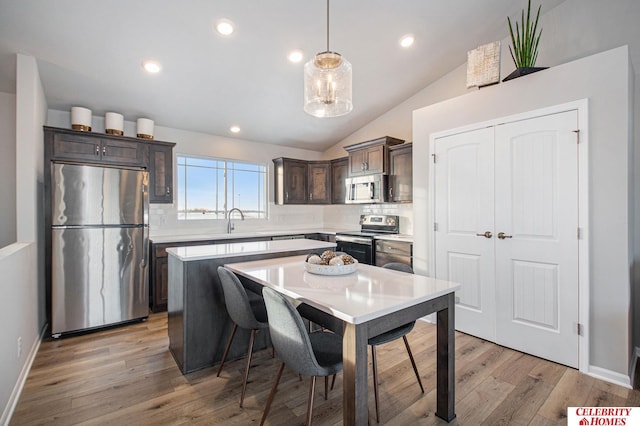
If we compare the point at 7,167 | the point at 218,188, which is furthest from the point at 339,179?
the point at 7,167

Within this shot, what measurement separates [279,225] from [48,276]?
323 cm

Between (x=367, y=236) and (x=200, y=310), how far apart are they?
8.51ft

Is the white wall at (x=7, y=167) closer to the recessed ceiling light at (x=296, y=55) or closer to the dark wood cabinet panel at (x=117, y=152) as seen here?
the dark wood cabinet panel at (x=117, y=152)

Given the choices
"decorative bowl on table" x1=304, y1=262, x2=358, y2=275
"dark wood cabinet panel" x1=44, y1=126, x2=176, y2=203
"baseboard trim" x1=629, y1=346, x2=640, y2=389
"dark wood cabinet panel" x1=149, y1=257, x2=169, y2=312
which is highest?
"dark wood cabinet panel" x1=44, y1=126, x2=176, y2=203

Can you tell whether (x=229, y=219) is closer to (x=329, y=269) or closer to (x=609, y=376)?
(x=329, y=269)

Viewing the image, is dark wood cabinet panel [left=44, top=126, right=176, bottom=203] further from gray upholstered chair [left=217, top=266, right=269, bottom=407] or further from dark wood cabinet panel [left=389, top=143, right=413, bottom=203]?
dark wood cabinet panel [left=389, top=143, right=413, bottom=203]

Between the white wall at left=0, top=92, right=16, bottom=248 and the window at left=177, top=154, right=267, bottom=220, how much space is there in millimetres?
1744

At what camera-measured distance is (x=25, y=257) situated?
2.46 m

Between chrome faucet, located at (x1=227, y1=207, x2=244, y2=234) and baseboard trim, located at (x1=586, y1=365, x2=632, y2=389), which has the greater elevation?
chrome faucet, located at (x1=227, y1=207, x2=244, y2=234)

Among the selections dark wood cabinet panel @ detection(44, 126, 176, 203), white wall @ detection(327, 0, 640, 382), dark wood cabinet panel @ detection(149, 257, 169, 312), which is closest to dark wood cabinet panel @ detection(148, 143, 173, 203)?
dark wood cabinet panel @ detection(44, 126, 176, 203)

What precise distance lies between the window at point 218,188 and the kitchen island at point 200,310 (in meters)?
2.18

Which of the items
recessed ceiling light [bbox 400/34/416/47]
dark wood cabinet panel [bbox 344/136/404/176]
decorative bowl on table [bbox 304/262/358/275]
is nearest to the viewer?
decorative bowl on table [bbox 304/262/358/275]

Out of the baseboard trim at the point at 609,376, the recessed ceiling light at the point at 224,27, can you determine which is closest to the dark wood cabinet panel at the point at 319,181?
the recessed ceiling light at the point at 224,27

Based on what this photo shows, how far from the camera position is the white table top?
1386 mm
